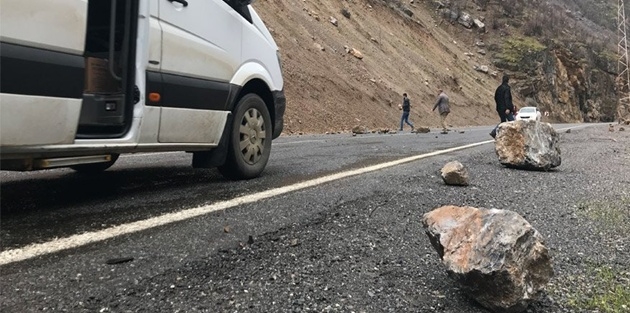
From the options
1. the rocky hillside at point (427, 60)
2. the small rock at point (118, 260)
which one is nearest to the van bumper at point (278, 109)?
the small rock at point (118, 260)

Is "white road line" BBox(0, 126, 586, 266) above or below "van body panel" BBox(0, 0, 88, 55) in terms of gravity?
below

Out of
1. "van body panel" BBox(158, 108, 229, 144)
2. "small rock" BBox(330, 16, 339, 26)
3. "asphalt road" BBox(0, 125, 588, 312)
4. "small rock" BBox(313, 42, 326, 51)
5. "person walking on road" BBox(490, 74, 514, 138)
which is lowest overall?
"asphalt road" BBox(0, 125, 588, 312)

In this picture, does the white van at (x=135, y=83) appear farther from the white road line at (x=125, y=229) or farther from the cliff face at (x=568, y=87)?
the cliff face at (x=568, y=87)

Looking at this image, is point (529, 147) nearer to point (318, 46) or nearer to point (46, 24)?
point (46, 24)

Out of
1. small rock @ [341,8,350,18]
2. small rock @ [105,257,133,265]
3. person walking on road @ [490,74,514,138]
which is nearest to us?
small rock @ [105,257,133,265]

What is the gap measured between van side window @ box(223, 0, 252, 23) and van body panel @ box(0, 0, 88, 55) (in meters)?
1.69

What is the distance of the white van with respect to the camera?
8.68ft

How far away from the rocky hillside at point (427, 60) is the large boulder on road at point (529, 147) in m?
10.4

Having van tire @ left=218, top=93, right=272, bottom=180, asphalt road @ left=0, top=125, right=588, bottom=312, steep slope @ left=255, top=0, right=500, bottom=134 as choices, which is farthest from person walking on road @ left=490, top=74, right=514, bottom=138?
van tire @ left=218, top=93, right=272, bottom=180

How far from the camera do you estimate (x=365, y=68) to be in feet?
89.5

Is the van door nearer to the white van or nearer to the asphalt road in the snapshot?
the white van

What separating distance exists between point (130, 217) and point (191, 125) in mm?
1106

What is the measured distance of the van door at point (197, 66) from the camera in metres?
3.70

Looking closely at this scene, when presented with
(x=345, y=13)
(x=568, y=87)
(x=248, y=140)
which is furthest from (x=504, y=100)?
(x=568, y=87)
